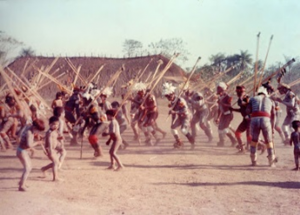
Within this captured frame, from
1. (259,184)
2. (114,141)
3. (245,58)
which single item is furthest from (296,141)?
(245,58)

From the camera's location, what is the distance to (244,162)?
828cm

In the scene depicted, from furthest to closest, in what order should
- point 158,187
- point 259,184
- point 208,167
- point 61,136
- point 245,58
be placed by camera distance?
point 245,58 → point 208,167 → point 61,136 → point 259,184 → point 158,187

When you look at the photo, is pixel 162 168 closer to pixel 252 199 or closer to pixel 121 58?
pixel 252 199

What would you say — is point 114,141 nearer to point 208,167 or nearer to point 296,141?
point 208,167

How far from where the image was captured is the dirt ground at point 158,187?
5.25 metres

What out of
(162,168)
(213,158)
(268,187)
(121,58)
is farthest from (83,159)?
(121,58)

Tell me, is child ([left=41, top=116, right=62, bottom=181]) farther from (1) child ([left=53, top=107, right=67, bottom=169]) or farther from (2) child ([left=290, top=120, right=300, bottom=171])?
(2) child ([left=290, top=120, right=300, bottom=171])

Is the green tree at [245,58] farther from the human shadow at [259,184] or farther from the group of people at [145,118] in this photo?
the human shadow at [259,184]

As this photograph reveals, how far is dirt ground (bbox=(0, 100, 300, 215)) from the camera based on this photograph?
17.2 ft

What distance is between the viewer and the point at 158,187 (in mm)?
6238

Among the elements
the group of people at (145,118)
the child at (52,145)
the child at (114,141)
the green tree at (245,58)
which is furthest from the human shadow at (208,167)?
the green tree at (245,58)

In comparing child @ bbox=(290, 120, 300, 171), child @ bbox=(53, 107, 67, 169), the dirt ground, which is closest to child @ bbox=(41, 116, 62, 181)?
the dirt ground

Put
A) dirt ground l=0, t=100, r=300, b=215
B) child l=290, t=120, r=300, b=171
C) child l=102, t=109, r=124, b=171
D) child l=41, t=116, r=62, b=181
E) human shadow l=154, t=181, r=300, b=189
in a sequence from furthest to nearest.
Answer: child l=102, t=109, r=124, b=171
child l=290, t=120, r=300, b=171
child l=41, t=116, r=62, b=181
human shadow l=154, t=181, r=300, b=189
dirt ground l=0, t=100, r=300, b=215

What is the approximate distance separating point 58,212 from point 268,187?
3.44 metres
